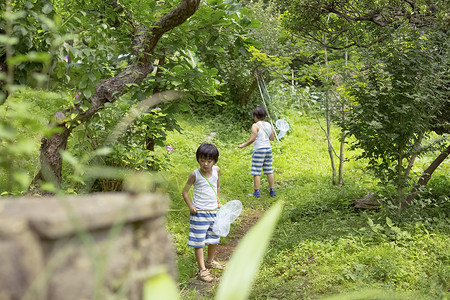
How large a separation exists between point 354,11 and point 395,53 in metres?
1.19

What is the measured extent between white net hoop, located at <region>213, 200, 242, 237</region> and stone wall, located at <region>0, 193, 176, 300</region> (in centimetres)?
374

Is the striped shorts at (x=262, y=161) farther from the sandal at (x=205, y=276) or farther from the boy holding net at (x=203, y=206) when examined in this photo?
the sandal at (x=205, y=276)

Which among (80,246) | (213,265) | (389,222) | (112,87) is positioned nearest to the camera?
(80,246)

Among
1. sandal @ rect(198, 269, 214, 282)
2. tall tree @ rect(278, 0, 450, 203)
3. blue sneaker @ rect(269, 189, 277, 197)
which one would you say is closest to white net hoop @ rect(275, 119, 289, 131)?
blue sneaker @ rect(269, 189, 277, 197)

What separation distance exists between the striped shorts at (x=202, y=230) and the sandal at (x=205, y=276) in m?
0.27

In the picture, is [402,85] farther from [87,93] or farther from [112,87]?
[87,93]

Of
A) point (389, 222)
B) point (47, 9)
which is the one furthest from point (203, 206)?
point (47, 9)

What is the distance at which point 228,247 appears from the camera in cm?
538

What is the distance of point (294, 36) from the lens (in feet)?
21.3

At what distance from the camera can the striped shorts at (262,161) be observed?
7445 millimetres

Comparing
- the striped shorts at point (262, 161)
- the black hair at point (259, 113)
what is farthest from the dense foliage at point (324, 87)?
the black hair at point (259, 113)

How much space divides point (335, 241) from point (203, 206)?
146 cm

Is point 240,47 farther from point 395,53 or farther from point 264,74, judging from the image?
point 264,74

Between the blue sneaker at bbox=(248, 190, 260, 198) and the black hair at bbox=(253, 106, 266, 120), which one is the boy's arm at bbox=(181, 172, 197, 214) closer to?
the blue sneaker at bbox=(248, 190, 260, 198)
